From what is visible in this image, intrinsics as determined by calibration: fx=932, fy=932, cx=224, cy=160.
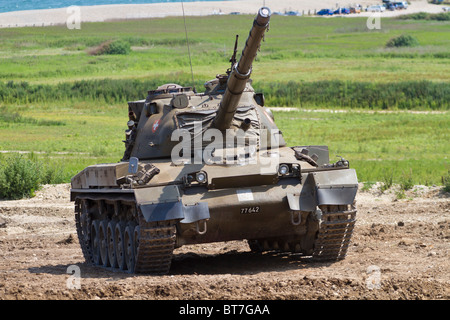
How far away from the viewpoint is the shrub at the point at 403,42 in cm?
8248

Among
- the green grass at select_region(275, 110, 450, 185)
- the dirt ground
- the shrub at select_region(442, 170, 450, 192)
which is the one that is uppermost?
the dirt ground

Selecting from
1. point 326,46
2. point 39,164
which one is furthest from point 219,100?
point 326,46

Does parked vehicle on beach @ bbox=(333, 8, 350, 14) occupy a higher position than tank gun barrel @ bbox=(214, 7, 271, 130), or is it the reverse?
tank gun barrel @ bbox=(214, 7, 271, 130)

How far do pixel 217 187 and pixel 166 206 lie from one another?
95 cm

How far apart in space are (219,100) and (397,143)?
19.6 metres

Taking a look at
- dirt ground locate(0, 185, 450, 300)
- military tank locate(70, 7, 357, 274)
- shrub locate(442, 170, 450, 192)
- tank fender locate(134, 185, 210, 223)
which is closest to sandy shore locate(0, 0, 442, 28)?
shrub locate(442, 170, 450, 192)

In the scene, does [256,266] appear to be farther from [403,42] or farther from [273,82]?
[403,42]

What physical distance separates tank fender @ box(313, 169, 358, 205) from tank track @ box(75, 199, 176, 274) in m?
2.21

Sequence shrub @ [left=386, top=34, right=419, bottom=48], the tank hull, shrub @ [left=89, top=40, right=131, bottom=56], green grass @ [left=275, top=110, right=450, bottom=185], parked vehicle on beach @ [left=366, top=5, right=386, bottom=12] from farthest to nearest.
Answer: parked vehicle on beach @ [left=366, top=5, right=386, bottom=12] → shrub @ [left=386, top=34, right=419, bottom=48] → shrub @ [left=89, top=40, right=131, bottom=56] → green grass @ [left=275, top=110, right=450, bottom=185] → the tank hull

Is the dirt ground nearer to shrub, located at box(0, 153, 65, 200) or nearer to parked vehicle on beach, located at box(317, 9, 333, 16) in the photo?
shrub, located at box(0, 153, 65, 200)

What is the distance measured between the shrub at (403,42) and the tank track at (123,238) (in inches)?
2707

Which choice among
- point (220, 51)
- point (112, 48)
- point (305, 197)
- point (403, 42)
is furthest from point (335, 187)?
point (403, 42)

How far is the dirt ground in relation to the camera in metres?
11.0

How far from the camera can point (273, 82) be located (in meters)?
58.2
